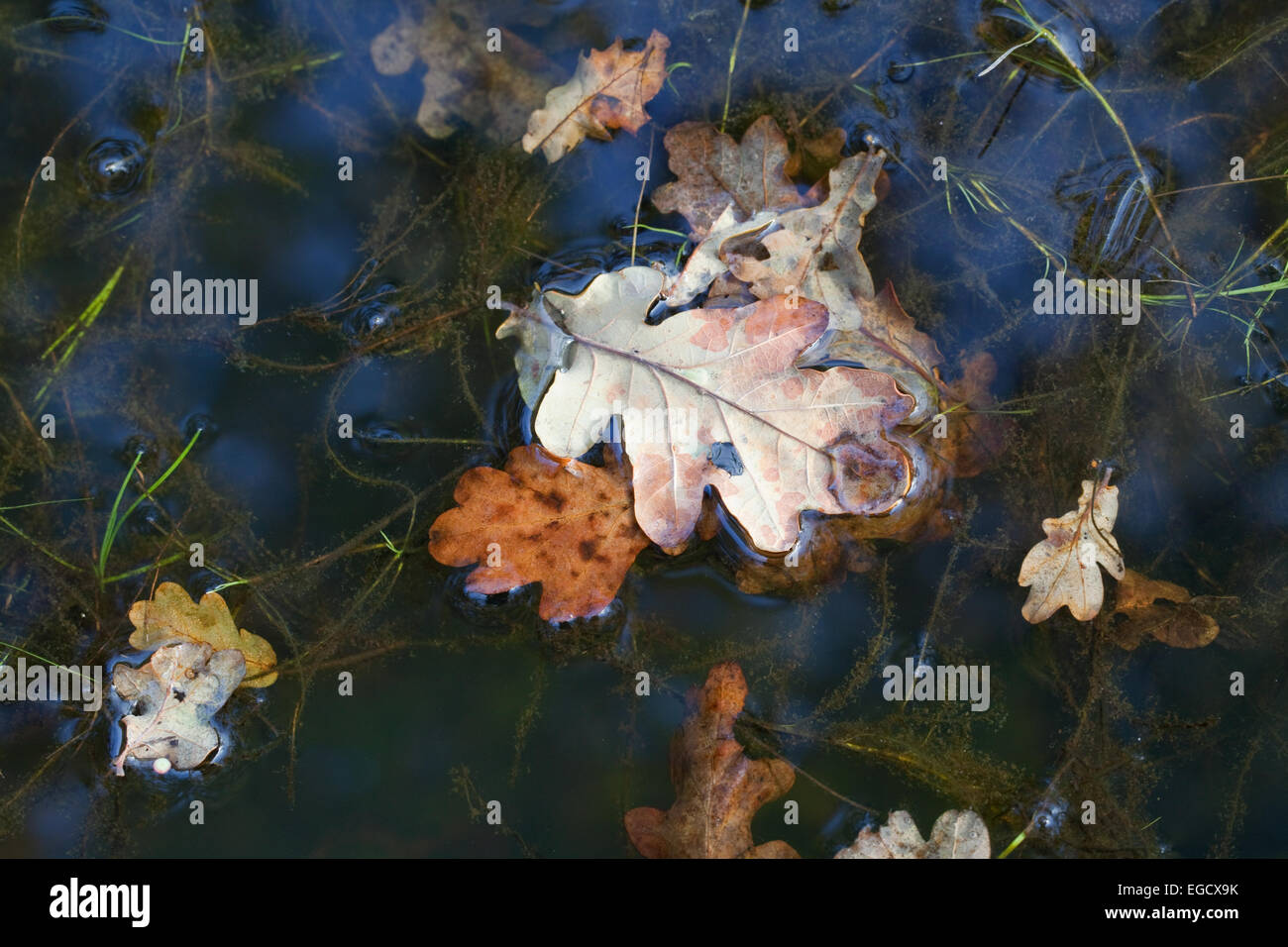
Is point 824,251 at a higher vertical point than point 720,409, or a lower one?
higher

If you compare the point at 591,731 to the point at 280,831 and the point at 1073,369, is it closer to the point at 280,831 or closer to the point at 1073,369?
the point at 280,831

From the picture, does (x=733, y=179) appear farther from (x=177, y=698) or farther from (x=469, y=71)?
(x=177, y=698)

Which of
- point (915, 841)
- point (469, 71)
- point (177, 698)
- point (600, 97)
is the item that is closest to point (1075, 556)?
point (915, 841)

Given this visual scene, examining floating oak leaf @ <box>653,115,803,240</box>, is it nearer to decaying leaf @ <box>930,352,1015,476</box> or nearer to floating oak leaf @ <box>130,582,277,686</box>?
decaying leaf @ <box>930,352,1015,476</box>

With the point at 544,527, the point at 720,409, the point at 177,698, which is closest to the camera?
the point at 720,409

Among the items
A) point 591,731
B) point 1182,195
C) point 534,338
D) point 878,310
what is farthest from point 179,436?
point 1182,195

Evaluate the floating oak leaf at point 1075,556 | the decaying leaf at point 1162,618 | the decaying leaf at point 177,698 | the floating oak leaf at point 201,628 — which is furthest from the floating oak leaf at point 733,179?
the decaying leaf at point 177,698

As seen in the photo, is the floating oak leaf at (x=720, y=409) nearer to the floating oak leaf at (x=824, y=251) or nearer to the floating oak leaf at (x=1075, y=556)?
the floating oak leaf at (x=824, y=251)
